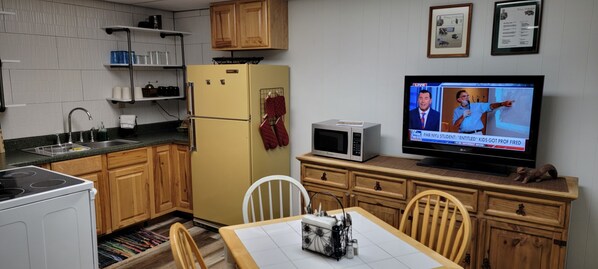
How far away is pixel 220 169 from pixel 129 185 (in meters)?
0.82

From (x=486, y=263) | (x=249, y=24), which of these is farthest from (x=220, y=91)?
(x=486, y=263)

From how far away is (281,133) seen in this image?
3.80m

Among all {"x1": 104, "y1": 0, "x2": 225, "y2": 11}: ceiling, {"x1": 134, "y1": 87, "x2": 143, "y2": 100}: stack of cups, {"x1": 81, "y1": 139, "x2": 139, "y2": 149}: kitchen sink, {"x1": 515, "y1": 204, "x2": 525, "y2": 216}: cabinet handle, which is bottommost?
{"x1": 515, "y1": 204, "x2": 525, "y2": 216}: cabinet handle

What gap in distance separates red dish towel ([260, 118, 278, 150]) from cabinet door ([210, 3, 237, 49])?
0.82m

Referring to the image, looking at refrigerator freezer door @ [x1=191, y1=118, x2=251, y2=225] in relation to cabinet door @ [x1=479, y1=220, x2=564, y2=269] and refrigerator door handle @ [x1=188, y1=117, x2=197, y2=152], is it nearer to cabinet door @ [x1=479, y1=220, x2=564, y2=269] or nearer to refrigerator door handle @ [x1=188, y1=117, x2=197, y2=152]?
refrigerator door handle @ [x1=188, y1=117, x2=197, y2=152]

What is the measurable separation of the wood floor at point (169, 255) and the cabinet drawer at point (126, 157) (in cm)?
73

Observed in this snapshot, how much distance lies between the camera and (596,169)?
2693 mm

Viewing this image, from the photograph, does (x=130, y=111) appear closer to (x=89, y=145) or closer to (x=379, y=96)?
(x=89, y=145)

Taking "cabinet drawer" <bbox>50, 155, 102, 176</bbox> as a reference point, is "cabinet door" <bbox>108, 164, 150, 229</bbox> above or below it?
below

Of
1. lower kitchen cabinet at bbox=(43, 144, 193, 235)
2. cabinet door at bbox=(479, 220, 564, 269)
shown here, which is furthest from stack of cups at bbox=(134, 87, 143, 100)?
cabinet door at bbox=(479, 220, 564, 269)

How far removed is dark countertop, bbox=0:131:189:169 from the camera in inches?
117

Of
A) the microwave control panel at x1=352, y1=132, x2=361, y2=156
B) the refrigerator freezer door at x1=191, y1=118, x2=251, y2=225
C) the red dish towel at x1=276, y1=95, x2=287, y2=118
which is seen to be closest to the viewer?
the microwave control panel at x1=352, y1=132, x2=361, y2=156

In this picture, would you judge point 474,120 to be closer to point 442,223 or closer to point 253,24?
point 442,223

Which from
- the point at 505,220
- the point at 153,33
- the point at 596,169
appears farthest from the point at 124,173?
the point at 596,169
